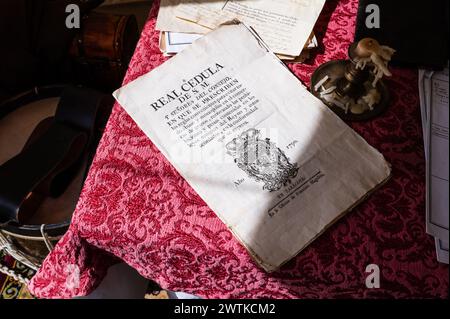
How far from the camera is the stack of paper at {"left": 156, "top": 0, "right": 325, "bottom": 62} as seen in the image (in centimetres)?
72

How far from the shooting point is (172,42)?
0.76 m

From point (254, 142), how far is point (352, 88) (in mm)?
182

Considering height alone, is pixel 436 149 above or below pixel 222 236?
above

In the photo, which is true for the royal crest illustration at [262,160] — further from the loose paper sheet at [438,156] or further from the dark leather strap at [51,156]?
A: the dark leather strap at [51,156]

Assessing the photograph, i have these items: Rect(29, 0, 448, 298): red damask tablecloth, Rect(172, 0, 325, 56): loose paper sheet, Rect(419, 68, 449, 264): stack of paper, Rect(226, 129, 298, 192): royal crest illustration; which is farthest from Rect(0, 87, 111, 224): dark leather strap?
Rect(419, 68, 449, 264): stack of paper

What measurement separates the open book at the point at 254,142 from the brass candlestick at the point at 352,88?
0.9 inches

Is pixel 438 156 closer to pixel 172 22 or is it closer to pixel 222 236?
pixel 222 236

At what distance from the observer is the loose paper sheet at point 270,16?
2.38ft

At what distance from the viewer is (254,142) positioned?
25.0 inches

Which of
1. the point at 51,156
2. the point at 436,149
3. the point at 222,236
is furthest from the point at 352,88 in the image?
the point at 51,156
